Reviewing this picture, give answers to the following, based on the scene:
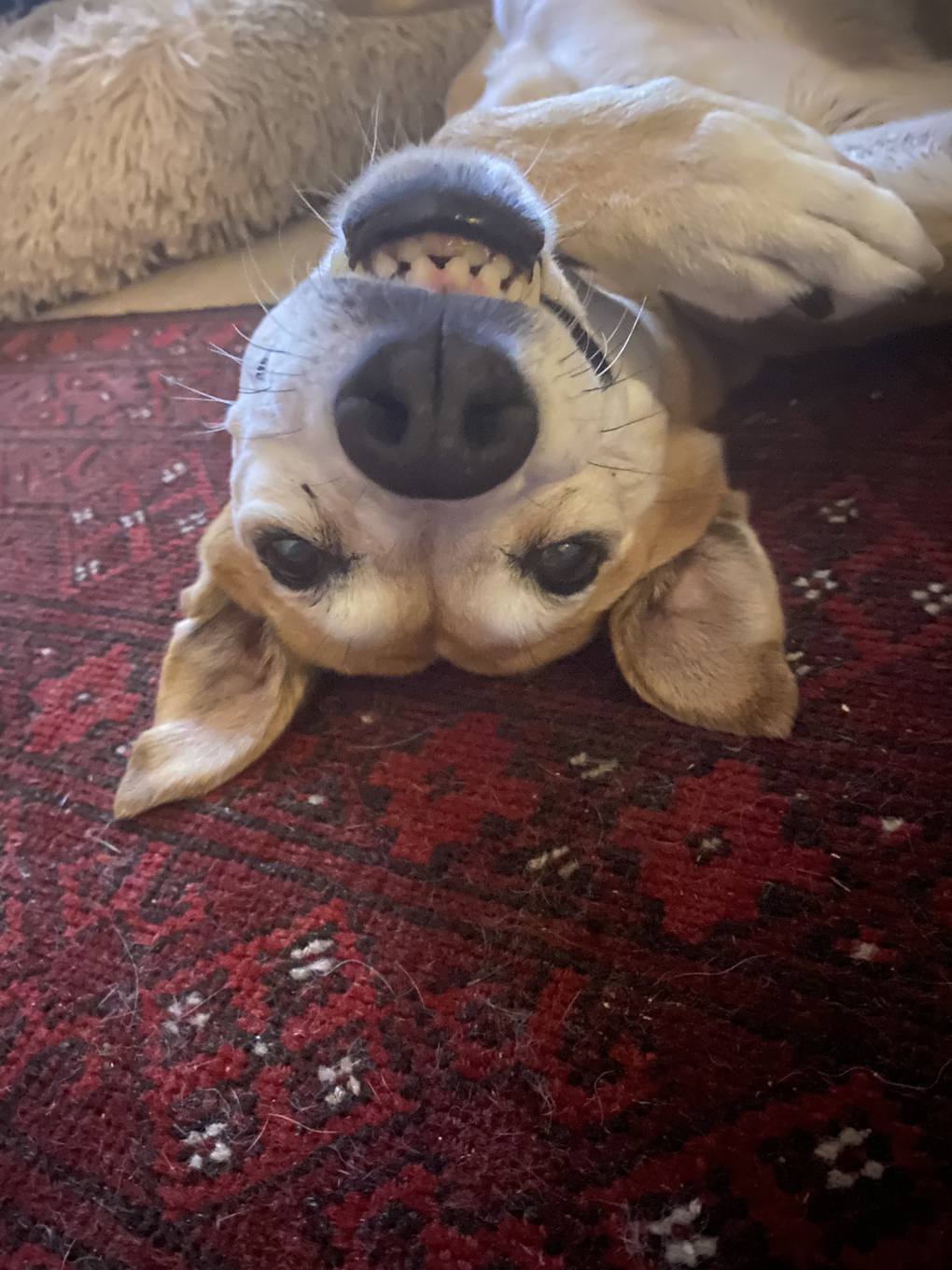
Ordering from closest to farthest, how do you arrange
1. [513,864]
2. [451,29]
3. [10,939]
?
[513,864] < [10,939] < [451,29]

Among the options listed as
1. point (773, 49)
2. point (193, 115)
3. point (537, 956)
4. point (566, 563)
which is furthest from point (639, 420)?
point (193, 115)

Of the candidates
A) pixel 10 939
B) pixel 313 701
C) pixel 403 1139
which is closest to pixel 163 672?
pixel 313 701

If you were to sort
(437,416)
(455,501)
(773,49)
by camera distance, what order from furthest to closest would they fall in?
(773,49), (455,501), (437,416)

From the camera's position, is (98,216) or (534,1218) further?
(98,216)

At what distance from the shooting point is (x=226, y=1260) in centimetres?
96

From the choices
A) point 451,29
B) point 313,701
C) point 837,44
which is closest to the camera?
point 313,701

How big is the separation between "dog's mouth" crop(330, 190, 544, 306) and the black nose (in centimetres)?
15

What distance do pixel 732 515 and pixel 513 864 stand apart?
25.7 inches

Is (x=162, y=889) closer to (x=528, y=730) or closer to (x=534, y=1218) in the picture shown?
(x=528, y=730)

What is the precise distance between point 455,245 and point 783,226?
A: 19.6 inches

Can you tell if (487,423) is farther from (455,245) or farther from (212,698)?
(212,698)

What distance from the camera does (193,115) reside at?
2504 millimetres

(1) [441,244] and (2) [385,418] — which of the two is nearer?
(2) [385,418]

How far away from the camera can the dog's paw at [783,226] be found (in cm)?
127
